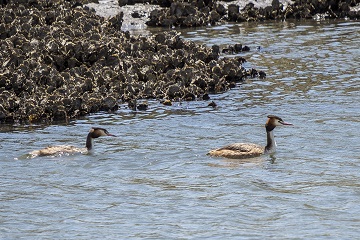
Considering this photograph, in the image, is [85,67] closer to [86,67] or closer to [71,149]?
[86,67]

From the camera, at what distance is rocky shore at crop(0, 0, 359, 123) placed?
70.3ft

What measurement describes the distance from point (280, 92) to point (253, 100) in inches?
39.1

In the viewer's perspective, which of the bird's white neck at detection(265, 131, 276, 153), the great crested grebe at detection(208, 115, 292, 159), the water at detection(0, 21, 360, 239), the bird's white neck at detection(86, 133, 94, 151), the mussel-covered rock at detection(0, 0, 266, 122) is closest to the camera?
the water at detection(0, 21, 360, 239)

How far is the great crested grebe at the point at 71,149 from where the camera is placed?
1756cm

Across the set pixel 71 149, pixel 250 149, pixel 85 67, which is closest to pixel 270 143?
pixel 250 149

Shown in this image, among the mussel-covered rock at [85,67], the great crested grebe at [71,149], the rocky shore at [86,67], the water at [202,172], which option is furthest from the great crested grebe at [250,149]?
the rocky shore at [86,67]

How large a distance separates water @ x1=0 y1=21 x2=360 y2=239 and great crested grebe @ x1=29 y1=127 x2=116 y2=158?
0.16 meters

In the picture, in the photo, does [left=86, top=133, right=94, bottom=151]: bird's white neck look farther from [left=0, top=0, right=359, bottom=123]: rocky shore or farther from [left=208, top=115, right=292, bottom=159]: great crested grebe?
[left=0, top=0, right=359, bottom=123]: rocky shore

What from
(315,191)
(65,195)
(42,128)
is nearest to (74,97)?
(42,128)

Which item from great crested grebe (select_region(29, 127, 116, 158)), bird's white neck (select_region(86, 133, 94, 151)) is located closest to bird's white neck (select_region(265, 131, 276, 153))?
great crested grebe (select_region(29, 127, 116, 158))

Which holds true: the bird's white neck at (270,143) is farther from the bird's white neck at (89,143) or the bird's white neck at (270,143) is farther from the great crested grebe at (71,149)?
the bird's white neck at (89,143)

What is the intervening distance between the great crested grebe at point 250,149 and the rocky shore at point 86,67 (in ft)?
14.9

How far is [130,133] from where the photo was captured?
64.2ft

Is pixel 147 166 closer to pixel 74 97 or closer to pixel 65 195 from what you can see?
pixel 65 195
